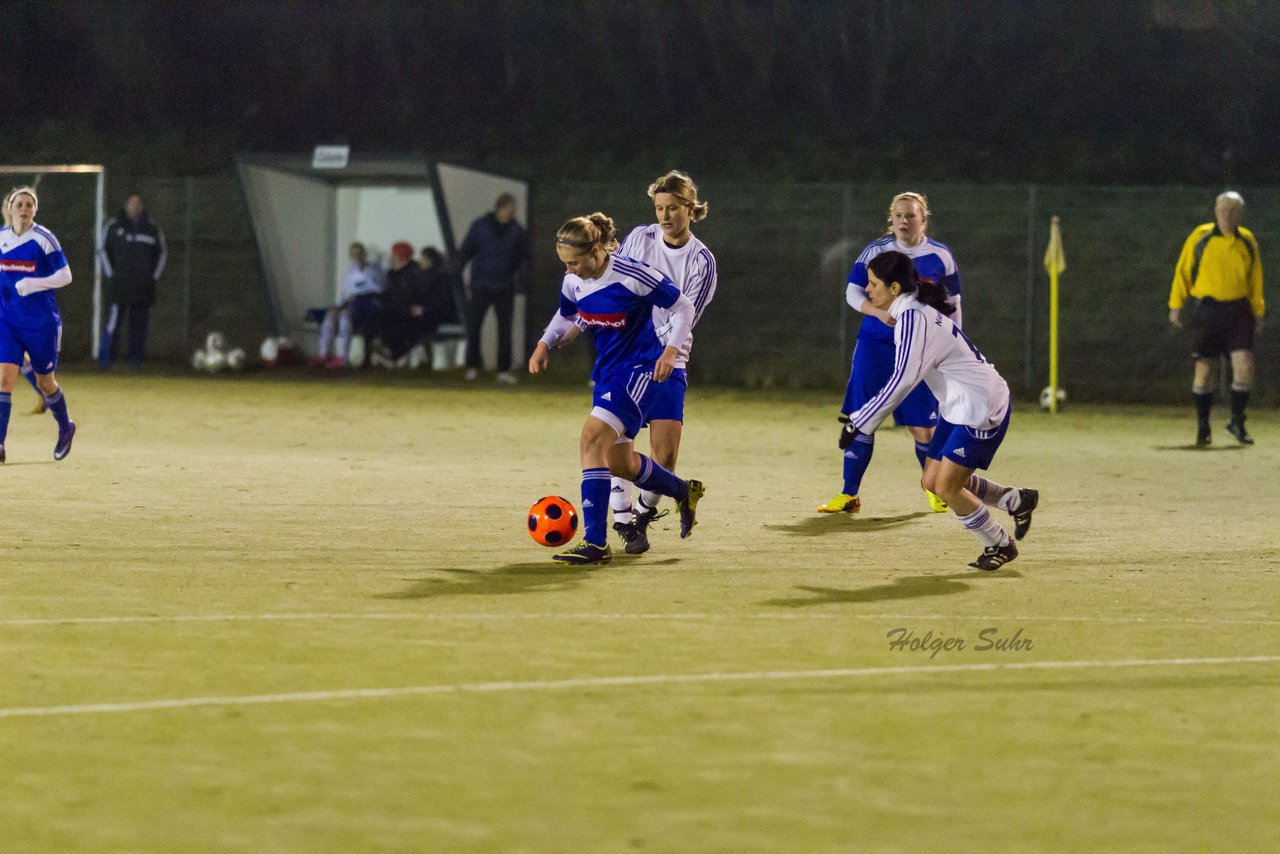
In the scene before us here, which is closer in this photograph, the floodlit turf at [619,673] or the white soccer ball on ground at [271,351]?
the floodlit turf at [619,673]

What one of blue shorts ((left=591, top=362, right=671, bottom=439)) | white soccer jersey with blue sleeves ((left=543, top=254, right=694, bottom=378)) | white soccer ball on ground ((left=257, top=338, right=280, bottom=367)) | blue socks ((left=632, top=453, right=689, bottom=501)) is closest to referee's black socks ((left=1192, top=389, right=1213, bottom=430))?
blue socks ((left=632, top=453, right=689, bottom=501))

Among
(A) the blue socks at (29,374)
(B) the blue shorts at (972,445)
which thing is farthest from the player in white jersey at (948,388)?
(A) the blue socks at (29,374)

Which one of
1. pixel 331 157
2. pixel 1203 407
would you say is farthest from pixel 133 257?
pixel 1203 407

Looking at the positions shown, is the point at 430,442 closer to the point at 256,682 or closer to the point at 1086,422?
the point at 1086,422

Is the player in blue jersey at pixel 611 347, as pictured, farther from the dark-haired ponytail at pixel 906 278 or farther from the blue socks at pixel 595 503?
the dark-haired ponytail at pixel 906 278

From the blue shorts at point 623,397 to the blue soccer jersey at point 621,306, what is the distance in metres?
0.04

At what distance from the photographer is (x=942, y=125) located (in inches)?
1307

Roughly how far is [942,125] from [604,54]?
6.99 m

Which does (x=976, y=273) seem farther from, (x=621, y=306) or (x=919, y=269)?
(x=621, y=306)

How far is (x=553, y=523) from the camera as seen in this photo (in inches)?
347

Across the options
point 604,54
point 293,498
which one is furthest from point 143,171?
point 293,498

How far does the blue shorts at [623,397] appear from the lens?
8711 millimetres

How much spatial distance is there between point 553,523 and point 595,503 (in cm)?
29

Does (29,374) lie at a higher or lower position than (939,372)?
lower
